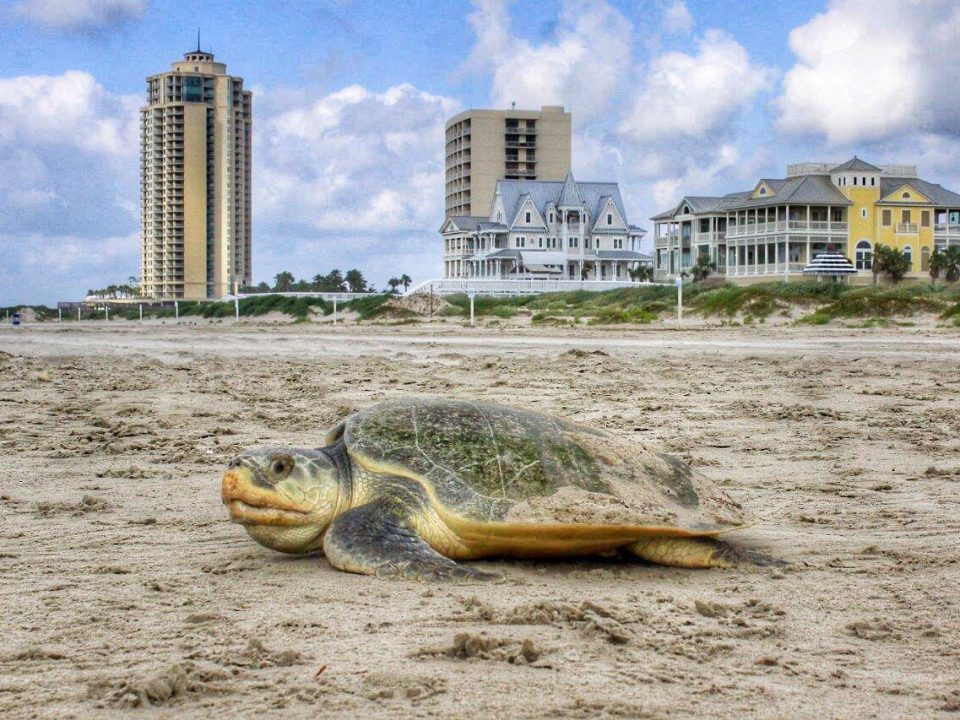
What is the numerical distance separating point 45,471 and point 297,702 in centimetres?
489

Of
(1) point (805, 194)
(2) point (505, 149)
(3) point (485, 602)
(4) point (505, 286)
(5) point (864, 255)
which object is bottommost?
(3) point (485, 602)

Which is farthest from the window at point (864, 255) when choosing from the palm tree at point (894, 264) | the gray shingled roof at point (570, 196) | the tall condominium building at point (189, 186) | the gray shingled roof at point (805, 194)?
the tall condominium building at point (189, 186)

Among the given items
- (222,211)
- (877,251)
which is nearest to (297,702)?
(877,251)

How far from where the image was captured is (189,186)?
140m

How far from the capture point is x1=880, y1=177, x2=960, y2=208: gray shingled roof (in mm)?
67625

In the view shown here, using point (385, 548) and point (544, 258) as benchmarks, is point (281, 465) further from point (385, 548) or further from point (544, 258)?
point (544, 258)

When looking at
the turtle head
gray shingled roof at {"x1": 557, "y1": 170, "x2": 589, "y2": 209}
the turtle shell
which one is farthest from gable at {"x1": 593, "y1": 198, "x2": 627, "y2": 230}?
the turtle head

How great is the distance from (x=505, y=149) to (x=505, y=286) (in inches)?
3083

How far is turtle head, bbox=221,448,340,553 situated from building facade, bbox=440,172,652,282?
8345cm

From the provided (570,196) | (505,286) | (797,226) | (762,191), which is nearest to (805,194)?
(797,226)

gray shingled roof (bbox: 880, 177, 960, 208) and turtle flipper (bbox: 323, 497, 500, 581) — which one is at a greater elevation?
gray shingled roof (bbox: 880, 177, 960, 208)

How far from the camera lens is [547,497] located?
16.1 ft

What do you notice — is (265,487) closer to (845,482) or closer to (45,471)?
(45,471)

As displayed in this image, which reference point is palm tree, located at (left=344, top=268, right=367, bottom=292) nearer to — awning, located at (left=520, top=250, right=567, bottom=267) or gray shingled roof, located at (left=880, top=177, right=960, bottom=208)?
awning, located at (left=520, top=250, right=567, bottom=267)
